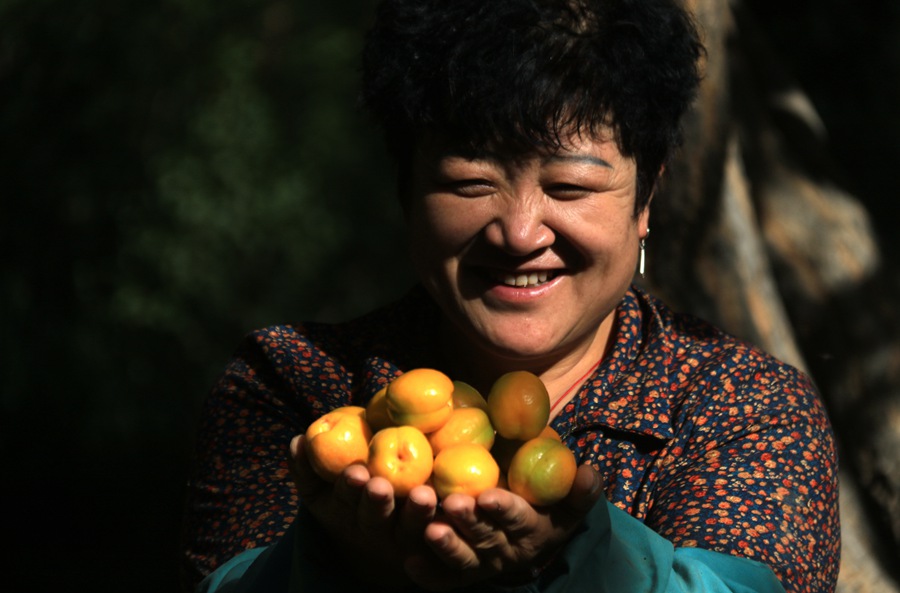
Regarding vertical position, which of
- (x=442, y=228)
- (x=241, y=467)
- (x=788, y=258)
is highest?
(x=442, y=228)

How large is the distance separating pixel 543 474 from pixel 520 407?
0.20 meters

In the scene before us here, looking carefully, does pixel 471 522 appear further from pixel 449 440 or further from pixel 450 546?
pixel 449 440

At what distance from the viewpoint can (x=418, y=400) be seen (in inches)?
75.8

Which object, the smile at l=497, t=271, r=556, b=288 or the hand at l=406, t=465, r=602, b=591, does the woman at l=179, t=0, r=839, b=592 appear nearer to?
the smile at l=497, t=271, r=556, b=288

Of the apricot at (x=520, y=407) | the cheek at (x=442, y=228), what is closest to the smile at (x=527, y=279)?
the cheek at (x=442, y=228)

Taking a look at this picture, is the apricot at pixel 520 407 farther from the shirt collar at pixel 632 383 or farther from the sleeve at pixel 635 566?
the shirt collar at pixel 632 383

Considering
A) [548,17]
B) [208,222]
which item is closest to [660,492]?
[548,17]

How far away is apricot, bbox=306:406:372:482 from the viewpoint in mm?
1823

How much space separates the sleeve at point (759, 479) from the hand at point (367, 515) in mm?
575

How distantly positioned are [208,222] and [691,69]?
4.18 m

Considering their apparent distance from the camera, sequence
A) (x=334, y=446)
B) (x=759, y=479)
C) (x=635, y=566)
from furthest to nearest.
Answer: (x=759, y=479) < (x=635, y=566) < (x=334, y=446)

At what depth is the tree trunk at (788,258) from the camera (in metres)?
3.80

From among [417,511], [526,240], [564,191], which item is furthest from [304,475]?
[564,191]

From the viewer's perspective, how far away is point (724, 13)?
3.84 metres
